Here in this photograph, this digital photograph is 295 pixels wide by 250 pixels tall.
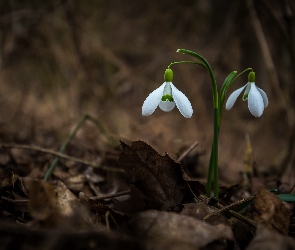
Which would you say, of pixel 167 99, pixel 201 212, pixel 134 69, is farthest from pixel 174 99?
pixel 134 69

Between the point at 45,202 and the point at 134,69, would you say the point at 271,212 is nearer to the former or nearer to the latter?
the point at 45,202

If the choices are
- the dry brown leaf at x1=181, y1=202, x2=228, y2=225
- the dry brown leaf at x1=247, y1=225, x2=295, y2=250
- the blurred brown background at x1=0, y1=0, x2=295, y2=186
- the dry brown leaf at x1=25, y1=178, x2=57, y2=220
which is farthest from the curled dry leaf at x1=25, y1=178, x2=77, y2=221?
the blurred brown background at x1=0, y1=0, x2=295, y2=186

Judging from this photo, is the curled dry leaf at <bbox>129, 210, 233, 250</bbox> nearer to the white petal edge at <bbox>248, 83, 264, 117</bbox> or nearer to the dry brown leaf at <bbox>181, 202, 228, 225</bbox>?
the dry brown leaf at <bbox>181, 202, 228, 225</bbox>

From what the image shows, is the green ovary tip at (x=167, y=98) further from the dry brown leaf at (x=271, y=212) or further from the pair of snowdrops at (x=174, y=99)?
the dry brown leaf at (x=271, y=212)

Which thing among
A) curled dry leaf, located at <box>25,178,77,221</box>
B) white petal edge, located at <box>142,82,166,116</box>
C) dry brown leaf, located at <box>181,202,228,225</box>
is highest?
white petal edge, located at <box>142,82,166,116</box>

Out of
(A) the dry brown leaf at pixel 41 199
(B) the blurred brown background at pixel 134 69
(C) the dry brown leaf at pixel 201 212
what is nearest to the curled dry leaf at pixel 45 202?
(A) the dry brown leaf at pixel 41 199

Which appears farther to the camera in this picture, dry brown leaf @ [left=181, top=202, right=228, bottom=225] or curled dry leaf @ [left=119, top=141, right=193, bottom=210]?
curled dry leaf @ [left=119, top=141, right=193, bottom=210]

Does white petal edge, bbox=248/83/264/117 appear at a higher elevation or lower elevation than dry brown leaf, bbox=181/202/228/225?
higher
